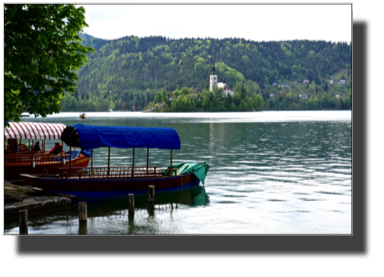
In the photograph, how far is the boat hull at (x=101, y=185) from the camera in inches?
912

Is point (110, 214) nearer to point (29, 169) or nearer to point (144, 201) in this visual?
point (144, 201)

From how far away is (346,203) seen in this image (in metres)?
23.9

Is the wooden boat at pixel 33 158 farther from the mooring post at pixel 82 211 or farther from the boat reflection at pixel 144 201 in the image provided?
the mooring post at pixel 82 211

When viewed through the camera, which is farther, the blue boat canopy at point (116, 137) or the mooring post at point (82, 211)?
the blue boat canopy at point (116, 137)

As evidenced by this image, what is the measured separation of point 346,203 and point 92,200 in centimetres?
1535

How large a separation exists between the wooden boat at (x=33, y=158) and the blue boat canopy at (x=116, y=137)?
369 centimetres

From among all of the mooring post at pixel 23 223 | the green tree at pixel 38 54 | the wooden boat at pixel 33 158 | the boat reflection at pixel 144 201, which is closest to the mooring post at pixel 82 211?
the boat reflection at pixel 144 201

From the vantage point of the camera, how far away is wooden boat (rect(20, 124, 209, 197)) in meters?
23.5

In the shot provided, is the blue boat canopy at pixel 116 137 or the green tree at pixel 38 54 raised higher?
the green tree at pixel 38 54

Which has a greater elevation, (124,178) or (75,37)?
(75,37)

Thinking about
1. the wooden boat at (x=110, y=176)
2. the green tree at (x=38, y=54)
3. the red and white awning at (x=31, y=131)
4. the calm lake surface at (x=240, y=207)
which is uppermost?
the green tree at (x=38, y=54)

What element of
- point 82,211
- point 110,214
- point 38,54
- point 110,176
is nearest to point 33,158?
point 110,176
